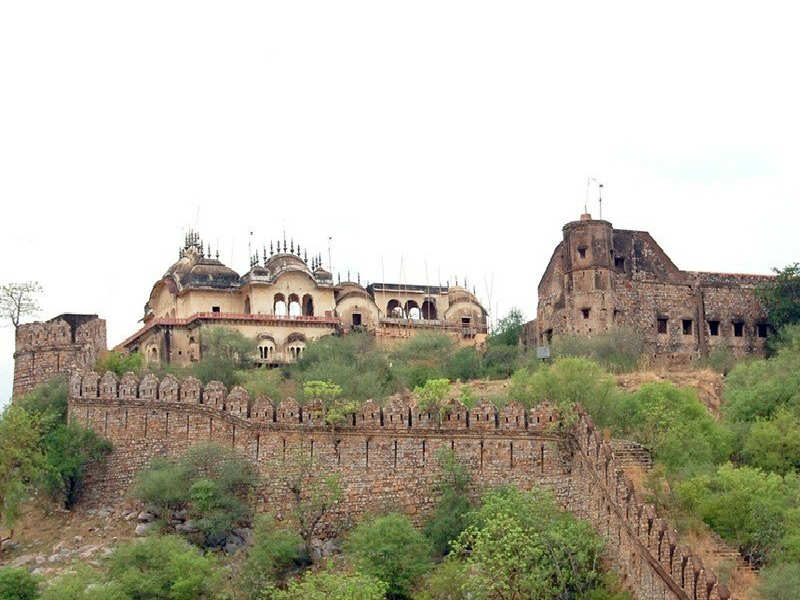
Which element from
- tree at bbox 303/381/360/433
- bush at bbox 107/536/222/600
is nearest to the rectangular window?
tree at bbox 303/381/360/433

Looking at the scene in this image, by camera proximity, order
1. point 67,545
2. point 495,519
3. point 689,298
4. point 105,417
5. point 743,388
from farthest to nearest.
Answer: point 689,298
point 743,388
point 105,417
point 67,545
point 495,519

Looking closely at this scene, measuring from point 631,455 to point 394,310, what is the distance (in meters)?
21.4

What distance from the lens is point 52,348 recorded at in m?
40.2

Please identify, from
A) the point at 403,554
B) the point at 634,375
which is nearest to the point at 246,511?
the point at 403,554

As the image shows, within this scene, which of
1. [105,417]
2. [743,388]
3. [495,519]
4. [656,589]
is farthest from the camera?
[743,388]

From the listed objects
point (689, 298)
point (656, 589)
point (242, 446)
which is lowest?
point (656, 589)

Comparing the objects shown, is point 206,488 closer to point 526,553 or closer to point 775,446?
point 526,553

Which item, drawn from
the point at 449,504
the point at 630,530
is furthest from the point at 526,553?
the point at 449,504

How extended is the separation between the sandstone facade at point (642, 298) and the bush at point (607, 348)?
432 mm

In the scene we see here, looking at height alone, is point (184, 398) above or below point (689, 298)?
below

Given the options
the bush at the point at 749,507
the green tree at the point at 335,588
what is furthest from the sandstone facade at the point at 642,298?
the green tree at the point at 335,588

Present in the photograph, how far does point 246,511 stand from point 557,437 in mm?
6130

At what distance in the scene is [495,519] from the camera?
105ft

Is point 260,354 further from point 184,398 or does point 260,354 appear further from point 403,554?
point 403,554
